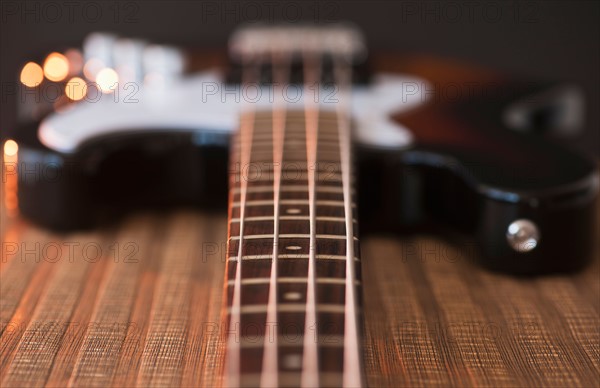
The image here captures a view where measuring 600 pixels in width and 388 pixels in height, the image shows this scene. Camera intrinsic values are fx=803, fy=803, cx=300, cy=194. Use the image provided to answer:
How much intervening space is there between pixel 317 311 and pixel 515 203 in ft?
0.86

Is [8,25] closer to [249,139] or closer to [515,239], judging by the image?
[249,139]

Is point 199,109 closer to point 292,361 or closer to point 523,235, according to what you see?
point 523,235

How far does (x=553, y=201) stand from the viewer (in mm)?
666

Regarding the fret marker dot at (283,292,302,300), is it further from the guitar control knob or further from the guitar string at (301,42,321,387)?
the guitar control knob

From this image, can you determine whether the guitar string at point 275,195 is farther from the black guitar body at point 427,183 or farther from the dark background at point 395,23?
the dark background at point 395,23

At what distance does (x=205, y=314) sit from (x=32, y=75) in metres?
0.47

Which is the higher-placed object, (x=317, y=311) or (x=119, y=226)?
(x=317, y=311)

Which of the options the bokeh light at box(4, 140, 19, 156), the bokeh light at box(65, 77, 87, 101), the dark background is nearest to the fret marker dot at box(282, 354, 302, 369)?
the bokeh light at box(4, 140, 19, 156)

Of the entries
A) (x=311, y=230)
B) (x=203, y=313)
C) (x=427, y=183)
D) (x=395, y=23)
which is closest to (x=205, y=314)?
(x=203, y=313)

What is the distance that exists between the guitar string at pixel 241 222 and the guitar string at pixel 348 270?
0.06m

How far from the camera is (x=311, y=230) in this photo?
569mm

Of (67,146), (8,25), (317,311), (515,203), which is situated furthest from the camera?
(8,25)

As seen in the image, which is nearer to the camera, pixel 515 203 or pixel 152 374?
pixel 152 374

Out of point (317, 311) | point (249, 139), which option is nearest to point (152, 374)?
point (317, 311)
